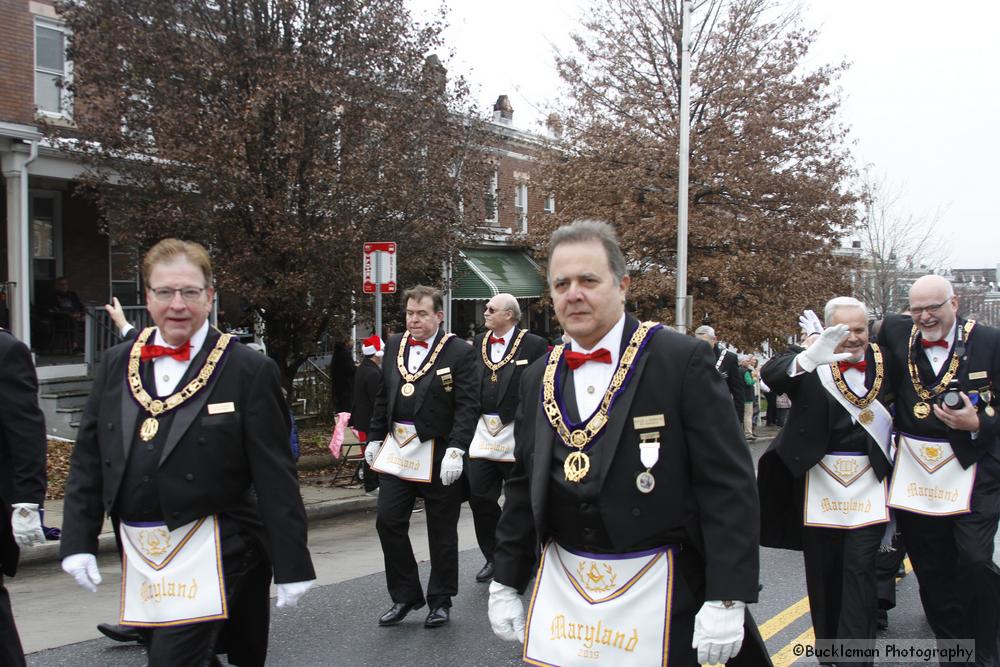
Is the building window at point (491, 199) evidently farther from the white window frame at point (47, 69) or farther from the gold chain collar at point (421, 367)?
the gold chain collar at point (421, 367)

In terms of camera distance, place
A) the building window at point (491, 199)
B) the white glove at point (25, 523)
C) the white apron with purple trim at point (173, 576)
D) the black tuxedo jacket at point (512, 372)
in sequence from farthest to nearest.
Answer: the building window at point (491, 199)
the black tuxedo jacket at point (512, 372)
the white glove at point (25, 523)
the white apron with purple trim at point (173, 576)

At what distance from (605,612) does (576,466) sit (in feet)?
1.54

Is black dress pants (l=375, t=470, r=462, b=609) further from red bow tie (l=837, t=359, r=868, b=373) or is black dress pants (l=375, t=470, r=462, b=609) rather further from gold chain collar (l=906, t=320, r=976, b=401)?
gold chain collar (l=906, t=320, r=976, b=401)

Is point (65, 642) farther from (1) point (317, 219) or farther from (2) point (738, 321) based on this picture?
(2) point (738, 321)

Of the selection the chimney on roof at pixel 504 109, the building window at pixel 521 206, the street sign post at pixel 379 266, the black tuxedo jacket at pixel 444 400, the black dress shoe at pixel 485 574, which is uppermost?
the chimney on roof at pixel 504 109

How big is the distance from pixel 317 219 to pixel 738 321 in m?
12.4

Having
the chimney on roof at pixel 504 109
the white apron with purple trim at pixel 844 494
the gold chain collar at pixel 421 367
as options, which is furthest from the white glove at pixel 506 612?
the chimney on roof at pixel 504 109

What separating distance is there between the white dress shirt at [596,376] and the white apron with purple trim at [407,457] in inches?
132

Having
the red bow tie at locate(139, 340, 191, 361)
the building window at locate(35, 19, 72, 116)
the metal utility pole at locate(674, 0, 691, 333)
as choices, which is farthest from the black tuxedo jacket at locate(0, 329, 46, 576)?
the metal utility pole at locate(674, 0, 691, 333)

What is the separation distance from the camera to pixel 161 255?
367cm

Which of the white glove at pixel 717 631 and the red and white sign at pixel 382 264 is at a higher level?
the red and white sign at pixel 382 264

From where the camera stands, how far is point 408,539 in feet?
20.5

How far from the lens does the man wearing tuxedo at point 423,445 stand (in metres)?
6.16

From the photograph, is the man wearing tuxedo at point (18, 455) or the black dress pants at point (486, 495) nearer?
the man wearing tuxedo at point (18, 455)
